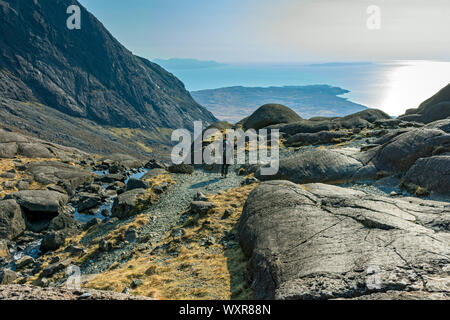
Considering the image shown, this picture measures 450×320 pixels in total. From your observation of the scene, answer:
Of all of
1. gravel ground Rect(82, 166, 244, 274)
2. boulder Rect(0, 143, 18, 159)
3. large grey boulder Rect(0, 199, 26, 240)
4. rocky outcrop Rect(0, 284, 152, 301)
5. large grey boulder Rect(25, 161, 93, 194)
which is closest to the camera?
rocky outcrop Rect(0, 284, 152, 301)

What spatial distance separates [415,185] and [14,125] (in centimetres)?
20495

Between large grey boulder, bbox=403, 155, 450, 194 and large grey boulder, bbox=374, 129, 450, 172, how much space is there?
1821mm

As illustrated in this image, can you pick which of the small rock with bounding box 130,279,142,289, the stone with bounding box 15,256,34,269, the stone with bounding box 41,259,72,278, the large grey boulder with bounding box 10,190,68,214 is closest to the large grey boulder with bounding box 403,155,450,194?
the small rock with bounding box 130,279,142,289

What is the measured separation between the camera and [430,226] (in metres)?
12.3

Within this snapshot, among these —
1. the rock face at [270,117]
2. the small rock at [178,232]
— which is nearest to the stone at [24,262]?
the small rock at [178,232]

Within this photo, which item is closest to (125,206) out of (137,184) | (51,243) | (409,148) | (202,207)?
(137,184)

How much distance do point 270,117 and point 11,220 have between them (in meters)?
46.3

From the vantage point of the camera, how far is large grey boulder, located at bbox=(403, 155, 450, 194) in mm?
17812

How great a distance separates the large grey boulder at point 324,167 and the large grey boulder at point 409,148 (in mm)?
1425

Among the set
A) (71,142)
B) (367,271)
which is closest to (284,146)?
(367,271)

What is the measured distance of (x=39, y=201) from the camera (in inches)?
1164

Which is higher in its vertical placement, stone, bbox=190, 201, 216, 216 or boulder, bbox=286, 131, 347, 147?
boulder, bbox=286, 131, 347, 147

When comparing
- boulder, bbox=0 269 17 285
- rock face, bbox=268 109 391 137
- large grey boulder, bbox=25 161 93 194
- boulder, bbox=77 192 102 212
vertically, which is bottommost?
boulder, bbox=0 269 17 285

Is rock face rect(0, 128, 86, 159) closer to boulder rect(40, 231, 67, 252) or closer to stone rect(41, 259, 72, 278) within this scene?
boulder rect(40, 231, 67, 252)
